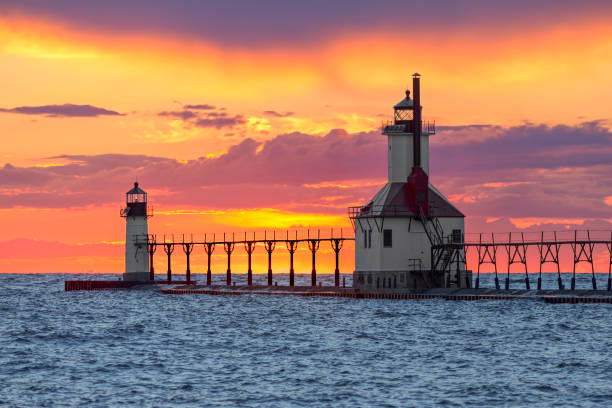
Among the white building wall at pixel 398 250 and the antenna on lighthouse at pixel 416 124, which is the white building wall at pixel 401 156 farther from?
the white building wall at pixel 398 250

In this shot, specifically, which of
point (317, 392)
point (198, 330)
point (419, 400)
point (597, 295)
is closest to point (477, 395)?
point (419, 400)

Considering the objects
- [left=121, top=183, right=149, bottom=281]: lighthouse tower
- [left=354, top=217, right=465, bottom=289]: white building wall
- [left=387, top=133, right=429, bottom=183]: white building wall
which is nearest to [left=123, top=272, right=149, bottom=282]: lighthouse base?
[left=121, top=183, right=149, bottom=281]: lighthouse tower

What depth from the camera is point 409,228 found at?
8419 cm

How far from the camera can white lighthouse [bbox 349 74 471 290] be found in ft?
275

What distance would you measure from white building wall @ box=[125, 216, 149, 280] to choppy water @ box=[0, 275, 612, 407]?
109 ft

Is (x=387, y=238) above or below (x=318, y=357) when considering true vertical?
above

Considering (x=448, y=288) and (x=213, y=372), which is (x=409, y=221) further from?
(x=213, y=372)

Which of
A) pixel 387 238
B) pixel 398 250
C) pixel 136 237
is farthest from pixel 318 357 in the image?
pixel 136 237

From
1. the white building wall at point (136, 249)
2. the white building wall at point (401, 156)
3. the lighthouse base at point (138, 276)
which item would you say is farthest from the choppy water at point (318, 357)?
the lighthouse base at point (138, 276)

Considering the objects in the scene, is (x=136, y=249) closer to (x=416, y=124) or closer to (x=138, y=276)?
(x=138, y=276)

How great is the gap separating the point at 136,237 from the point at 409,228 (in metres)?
39.9

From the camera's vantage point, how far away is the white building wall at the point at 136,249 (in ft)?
365

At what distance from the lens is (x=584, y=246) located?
79.3 meters

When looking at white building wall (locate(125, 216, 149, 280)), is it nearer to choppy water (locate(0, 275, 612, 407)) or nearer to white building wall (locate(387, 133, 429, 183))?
choppy water (locate(0, 275, 612, 407))
